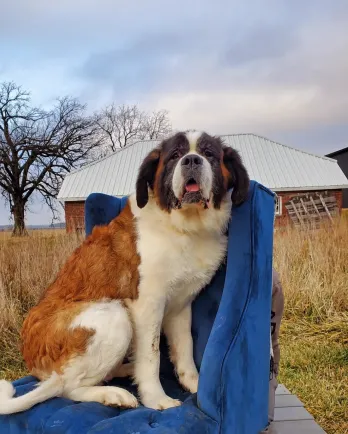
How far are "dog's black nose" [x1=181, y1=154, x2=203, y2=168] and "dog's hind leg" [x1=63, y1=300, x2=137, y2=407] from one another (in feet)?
2.47

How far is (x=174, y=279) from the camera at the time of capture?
2.21 meters

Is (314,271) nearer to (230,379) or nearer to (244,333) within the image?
(244,333)

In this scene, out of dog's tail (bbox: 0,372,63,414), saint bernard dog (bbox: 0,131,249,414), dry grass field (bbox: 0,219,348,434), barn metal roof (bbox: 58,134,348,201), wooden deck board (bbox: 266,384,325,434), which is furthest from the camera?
barn metal roof (bbox: 58,134,348,201)

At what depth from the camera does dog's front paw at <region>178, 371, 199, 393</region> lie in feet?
7.66

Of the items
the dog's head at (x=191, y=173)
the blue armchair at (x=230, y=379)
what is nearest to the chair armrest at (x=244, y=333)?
the blue armchair at (x=230, y=379)

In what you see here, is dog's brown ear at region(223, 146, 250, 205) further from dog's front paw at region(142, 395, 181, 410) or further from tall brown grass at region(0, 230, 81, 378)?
tall brown grass at region(0, 230, 81, 378)

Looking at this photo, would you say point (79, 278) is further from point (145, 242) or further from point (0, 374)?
point (0, 374)

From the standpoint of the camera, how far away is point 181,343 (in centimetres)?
243

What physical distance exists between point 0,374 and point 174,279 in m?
3.08

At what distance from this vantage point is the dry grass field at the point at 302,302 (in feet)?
12.7

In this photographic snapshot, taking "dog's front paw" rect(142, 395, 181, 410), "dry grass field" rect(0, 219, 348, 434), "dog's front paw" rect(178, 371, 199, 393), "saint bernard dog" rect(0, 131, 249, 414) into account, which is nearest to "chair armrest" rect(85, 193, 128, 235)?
"saint bernard dog" rect(0, 131, 249, 414)

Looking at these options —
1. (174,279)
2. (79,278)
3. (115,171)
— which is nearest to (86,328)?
(79,278)

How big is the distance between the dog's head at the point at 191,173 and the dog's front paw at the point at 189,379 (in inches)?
33.6

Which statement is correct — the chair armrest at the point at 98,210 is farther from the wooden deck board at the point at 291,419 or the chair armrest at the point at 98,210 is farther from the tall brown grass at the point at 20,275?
the tall brown grass at the point at 20,275
